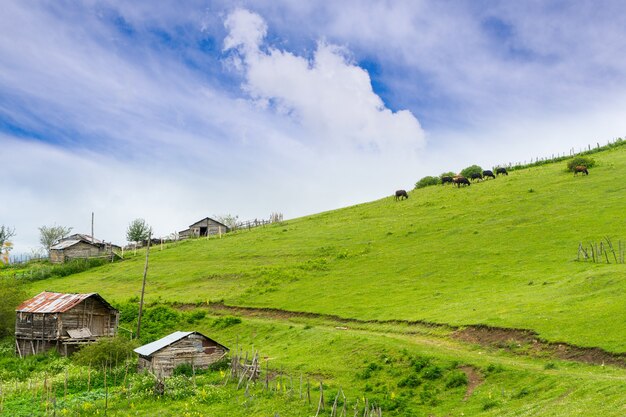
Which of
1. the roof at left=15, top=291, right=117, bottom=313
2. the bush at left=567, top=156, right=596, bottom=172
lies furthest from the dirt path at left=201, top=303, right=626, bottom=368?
the bush at left=567, top=156, right=596, bottom=172

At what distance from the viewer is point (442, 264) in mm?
57125

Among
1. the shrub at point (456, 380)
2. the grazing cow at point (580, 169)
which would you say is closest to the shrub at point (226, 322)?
the shrub at point (456, 380)

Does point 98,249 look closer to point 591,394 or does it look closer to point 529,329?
point 529,329

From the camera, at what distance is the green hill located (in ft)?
96.4

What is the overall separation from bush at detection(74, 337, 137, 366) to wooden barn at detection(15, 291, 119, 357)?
879 centimetres

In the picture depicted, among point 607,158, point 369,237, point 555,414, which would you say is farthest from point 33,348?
point 607,158

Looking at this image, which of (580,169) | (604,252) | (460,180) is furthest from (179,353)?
(580,169)

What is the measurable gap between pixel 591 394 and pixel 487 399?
4812 millimetres

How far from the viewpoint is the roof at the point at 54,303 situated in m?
52.4

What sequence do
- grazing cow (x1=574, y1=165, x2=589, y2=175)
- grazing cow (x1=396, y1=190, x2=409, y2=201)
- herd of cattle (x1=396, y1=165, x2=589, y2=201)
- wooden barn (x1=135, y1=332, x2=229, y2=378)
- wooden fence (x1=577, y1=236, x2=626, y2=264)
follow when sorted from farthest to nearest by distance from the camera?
1. grazing cow (x1=396, y1=190, x2=409, y2=201)
2. herd of cattle (x1=396, y1=165, x2=589, y2=201)
3. grazing cow (x1=574, y1=165, x2=589, y2=175)
4. wooden fence (x1=577, y1=236, x2=626, y2=264)
5. wooden barn (x1=135, y1=332, x2=229, y2=378)

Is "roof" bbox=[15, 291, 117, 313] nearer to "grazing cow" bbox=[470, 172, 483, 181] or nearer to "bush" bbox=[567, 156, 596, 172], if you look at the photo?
"grazing cow" bbox=[470, 172, 483, 181]

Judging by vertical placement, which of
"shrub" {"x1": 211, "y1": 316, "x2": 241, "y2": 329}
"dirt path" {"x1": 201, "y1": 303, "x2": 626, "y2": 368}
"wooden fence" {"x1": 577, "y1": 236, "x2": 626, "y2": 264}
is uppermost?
"wooden fence" {"x1": 577, "y1": 236, "x2": 626, "y2": 264}

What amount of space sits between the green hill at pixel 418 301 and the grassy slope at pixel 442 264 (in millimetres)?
242

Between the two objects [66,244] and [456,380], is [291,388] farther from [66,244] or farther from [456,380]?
[66,244]
